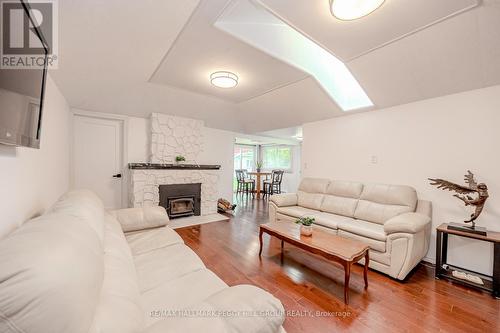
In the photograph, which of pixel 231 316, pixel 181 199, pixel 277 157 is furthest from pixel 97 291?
pixel 277 157

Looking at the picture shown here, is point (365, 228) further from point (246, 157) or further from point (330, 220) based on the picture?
point (246, 157)

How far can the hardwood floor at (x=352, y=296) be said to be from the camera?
1.67 metres

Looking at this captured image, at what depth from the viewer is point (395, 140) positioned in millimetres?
3193

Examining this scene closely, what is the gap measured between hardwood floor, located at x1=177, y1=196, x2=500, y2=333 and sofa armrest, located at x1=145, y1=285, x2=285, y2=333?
93cm

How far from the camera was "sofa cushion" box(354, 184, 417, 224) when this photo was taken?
2.82 m

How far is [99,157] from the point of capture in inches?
159

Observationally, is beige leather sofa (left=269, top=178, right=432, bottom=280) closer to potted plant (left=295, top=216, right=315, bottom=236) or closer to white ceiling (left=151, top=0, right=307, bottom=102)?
potted plant (left=295, top=216, right=315, bottom=236)

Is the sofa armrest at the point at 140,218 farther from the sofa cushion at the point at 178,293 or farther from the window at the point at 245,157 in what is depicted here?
the window at the point at 245,157

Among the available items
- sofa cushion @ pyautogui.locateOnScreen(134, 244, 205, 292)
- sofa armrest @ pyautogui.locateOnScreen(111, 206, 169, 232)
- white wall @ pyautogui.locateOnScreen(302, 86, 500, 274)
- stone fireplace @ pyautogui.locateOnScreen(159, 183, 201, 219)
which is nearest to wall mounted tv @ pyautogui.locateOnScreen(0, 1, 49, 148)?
sofa armrest @ pyautogui.locateOnScreen(111, 206, 169, 232)

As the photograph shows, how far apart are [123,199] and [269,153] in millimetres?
6139

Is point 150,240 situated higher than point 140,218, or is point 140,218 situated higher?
point 140,218

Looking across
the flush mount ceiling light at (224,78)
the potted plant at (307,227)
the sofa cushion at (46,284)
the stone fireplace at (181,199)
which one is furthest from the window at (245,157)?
the sofa cushion at (46,284)

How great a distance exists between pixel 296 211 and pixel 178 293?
8.51ft

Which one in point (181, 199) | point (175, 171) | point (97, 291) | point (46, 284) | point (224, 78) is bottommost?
point (181, 199)
